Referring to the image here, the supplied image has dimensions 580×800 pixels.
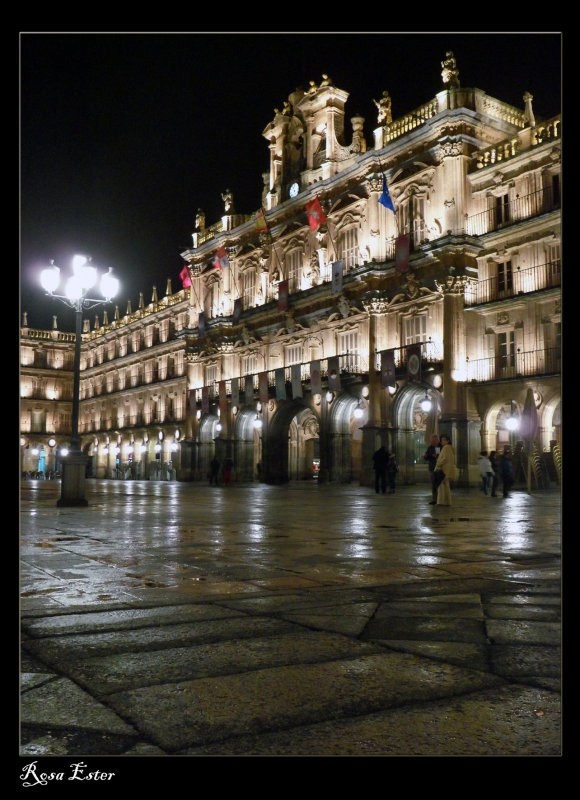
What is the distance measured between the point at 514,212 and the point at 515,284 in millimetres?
3035

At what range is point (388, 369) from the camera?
103ft

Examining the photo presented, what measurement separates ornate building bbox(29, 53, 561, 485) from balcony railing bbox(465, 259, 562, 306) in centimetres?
7

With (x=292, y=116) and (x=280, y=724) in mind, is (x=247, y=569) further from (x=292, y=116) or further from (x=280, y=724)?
(x=292, y=116)

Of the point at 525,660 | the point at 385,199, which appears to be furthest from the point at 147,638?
the point at 385,199

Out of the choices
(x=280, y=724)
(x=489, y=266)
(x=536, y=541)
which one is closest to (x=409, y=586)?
(x=280, y=724)

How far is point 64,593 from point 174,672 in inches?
88.5

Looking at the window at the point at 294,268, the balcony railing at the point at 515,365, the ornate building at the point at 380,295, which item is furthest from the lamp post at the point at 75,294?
the window at the point at 294,268

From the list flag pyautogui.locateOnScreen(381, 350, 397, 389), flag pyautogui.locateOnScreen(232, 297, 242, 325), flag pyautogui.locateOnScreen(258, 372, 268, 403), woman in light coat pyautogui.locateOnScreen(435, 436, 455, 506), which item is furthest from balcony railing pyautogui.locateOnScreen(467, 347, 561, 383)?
flag pyautogui.locateOnScreen(232, 297, 242, 325)

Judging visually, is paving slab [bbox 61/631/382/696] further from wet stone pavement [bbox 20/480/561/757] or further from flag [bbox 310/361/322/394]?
flag [bbox 310/361/322/394]

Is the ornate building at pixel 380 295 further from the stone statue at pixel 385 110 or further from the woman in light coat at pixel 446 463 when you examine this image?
the woman in light coat at pixel 446 463

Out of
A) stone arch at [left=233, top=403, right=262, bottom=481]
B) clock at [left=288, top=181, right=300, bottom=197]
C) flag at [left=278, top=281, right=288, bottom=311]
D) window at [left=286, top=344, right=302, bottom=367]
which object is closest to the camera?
flag at [left=278, top=281, right=288, bottom=311]

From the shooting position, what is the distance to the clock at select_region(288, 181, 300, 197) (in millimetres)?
41656

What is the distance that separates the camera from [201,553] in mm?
7438
